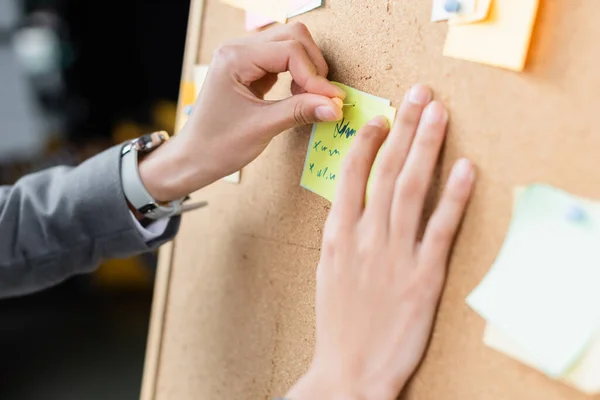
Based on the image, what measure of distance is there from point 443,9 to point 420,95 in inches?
2.7

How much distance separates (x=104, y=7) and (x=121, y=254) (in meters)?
1.97

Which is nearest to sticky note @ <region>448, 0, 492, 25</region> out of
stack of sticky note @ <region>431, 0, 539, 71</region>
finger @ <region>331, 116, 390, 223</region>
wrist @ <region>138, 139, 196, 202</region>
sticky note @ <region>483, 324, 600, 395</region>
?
stack of sticky note @ <region>431, 0, 539, 71</region>

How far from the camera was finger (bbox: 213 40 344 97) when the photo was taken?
554 mm

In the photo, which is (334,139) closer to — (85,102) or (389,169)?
(389,169)

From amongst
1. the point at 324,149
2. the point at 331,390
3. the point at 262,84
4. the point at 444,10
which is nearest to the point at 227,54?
the point at 262,84

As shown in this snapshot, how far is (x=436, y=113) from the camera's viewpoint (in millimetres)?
442

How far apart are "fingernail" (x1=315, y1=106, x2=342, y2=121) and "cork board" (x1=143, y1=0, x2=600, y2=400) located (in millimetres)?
36

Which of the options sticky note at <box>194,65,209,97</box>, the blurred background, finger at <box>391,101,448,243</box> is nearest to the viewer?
finger at <box>391,101,448,243</box>

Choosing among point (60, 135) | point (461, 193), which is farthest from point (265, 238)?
point (60, 135)

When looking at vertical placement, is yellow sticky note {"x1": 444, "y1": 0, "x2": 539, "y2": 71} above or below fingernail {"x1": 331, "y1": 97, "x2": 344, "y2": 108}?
above

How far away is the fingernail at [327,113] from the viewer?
0.53 meters

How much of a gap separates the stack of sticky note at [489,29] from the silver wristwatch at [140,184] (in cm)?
42

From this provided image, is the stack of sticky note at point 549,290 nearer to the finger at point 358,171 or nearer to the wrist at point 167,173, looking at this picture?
the finger at point 358,171

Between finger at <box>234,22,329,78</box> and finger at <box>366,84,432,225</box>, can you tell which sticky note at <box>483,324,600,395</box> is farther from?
finger at <box>234,22,329,78</box>
